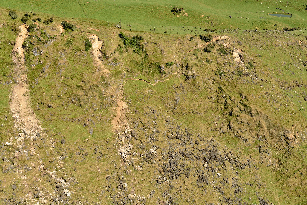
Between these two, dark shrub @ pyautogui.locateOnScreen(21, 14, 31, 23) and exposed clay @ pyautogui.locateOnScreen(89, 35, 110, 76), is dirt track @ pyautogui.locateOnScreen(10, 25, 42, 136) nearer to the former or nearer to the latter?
dark shrub @ pyautogui.locateOnScreen(21, 14, 31, 23)

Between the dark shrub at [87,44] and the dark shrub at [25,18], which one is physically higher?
the dark shrub at [25,18]

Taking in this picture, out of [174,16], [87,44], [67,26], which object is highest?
[174,16]

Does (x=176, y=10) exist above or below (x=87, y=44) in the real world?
above

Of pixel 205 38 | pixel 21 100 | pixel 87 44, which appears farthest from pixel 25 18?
pixel 205 38

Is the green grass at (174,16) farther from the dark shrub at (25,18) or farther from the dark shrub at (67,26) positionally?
the dark shrub at (67,26)

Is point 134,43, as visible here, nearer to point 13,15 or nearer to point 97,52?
point 97,52

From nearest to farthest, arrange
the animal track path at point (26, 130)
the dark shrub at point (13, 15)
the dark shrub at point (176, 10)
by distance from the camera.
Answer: the animal track path at point (26, 130) → the dark shrub at point (13, 15) → the dark shrub at point (176, 10)

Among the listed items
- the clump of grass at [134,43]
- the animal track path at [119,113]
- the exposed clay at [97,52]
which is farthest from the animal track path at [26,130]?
the clump of grass at [134,43]

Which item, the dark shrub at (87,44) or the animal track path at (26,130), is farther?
the dark shrub at (87,44)

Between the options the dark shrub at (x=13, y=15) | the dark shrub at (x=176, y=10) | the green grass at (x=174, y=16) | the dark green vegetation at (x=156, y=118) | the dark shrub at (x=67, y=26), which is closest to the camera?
the dark green vegetation at (x=156, y=118)
